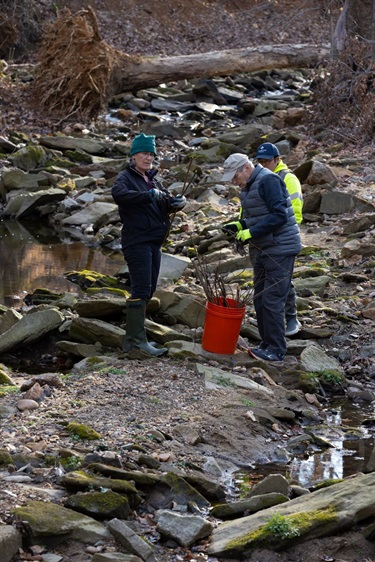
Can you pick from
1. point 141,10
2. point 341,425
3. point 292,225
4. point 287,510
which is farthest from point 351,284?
point 141,10

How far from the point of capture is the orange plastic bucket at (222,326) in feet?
27.9

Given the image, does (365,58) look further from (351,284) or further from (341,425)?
(341,425)

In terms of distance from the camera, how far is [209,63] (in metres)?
24.5

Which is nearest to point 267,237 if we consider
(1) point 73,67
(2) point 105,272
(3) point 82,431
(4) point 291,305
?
(4) point 291,305

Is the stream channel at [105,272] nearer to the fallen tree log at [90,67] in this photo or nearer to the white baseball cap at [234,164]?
the white baseball cap at [234,164]

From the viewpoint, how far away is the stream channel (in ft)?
22.7

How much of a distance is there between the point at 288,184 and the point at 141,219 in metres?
1.58

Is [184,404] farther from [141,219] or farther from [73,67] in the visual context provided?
[73,67]

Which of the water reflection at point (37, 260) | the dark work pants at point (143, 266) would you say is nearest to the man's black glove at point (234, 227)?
the dark work pants at point (143, 266)

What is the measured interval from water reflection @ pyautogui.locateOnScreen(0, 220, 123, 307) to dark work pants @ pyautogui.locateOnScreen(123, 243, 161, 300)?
11.3 feet

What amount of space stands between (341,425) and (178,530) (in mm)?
2823

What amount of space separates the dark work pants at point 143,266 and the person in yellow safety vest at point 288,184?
1.23 m

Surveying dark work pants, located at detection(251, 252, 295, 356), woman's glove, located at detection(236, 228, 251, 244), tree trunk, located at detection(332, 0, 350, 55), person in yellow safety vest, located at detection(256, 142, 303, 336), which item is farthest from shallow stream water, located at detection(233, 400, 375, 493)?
tree trunk, located at detection(332, 0, 350, 55)

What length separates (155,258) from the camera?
8.48m
